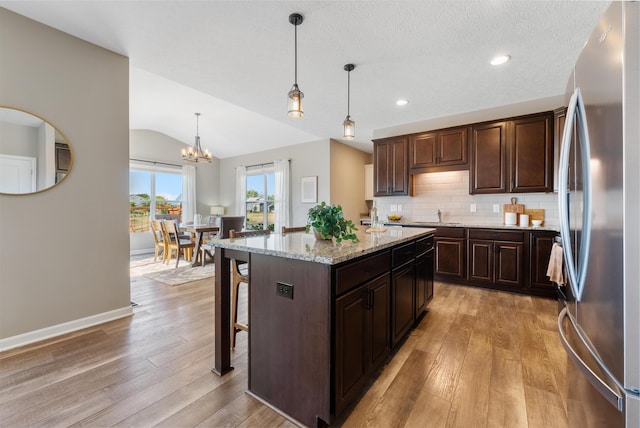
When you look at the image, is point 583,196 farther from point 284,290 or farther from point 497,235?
point 497,235

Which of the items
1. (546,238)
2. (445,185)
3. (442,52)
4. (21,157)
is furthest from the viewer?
(445,185)

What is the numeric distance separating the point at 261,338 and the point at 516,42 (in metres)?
3.17

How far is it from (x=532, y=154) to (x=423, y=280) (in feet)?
8.23

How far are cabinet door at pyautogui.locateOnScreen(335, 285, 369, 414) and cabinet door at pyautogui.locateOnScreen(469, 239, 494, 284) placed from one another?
9.54ft

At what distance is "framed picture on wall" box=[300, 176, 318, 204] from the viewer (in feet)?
20.0

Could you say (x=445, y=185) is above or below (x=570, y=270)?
above

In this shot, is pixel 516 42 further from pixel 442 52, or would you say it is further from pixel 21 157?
pixel 21 157

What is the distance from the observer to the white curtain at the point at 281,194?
6520 millimetres

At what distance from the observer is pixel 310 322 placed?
135 centimetres

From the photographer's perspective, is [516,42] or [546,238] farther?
[546,238]

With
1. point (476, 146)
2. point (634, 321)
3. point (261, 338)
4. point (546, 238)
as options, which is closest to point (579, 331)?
point (634, 321)

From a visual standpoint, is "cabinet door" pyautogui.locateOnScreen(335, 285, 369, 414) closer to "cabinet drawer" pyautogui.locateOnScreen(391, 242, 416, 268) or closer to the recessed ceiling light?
"cabinet drawer" pyautogui.locateOnScreen(391, 242, 416, 268)

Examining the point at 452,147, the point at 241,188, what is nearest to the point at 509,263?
the point at 452,147

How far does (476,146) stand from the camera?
4.00 metres
